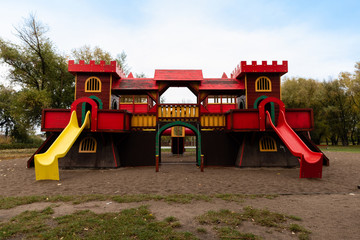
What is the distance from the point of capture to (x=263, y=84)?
49.0ft

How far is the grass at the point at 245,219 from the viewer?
4153 mm

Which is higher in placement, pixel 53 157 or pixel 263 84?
pixel 263 84

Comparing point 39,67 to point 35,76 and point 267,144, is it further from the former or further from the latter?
point 267,144

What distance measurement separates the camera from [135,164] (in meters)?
14.6

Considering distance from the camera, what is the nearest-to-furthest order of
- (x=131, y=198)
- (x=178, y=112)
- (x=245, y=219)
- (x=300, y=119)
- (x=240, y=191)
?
(x=245, y=219) → (x=131, y=198) → (x=240, y=191) → (x=300, y=119) → (x=178, y=112)

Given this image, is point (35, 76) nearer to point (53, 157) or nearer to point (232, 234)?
point (53, 157)

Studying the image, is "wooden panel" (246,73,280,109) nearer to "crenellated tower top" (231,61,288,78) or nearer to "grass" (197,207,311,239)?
"crenellated tower top" (231,61,288,78)

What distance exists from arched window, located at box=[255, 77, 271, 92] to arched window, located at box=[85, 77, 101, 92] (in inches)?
446

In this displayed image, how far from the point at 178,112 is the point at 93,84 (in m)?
6.39

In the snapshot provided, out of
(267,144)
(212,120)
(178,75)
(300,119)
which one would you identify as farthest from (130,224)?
(300,119)

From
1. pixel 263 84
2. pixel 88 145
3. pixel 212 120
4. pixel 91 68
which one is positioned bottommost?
pixel 88 145

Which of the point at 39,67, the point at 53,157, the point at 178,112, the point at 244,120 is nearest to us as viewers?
the point at 53,157

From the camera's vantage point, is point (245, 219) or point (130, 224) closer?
point (130, 224)

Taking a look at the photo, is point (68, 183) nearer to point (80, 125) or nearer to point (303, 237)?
point (80, 125)
